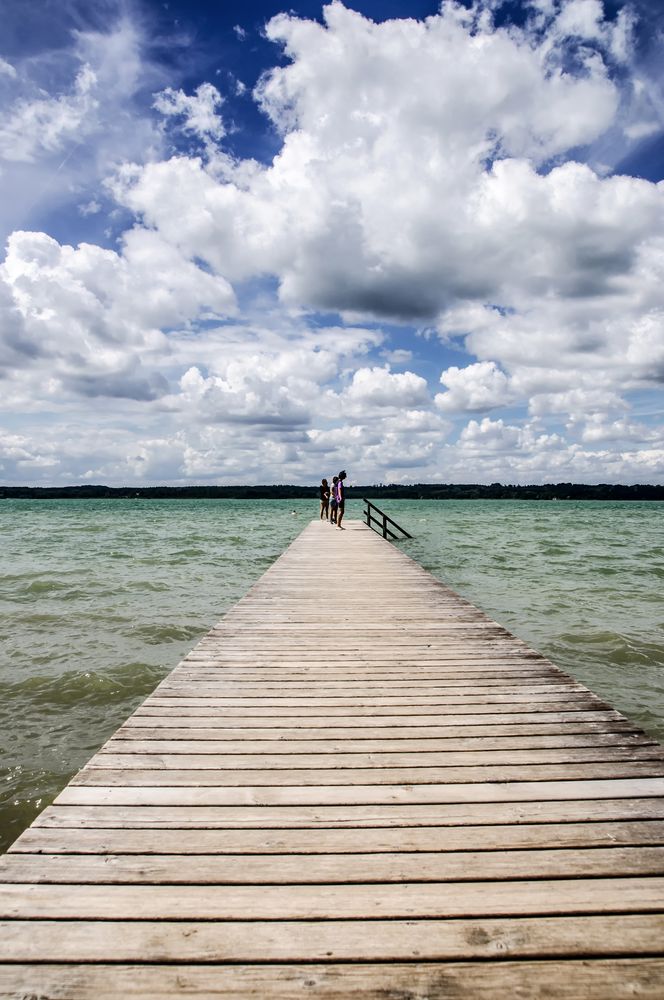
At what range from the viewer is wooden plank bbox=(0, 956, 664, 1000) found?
5.34ft

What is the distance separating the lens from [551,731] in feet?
11.1

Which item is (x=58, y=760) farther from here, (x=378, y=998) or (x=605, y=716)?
(x=605, y=716)

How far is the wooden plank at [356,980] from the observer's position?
5.34ft

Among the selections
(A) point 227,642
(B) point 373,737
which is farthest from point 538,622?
(B) point 373,737

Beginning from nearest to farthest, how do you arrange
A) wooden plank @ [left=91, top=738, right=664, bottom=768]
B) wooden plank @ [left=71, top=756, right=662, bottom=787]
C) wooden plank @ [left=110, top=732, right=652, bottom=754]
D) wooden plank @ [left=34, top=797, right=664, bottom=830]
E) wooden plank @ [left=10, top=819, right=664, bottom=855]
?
wooden plank @ [left=10, top=819, right=664, bottom=855] < wooden plank @ [left=34, top=797, right=664, bottom=830] < wooden plank @ [left=71, top=756, right=662, bottom=787] < wooden plank @ [left=91, top=738, right=664, bottom=768] < wooden plank @ [left=110, top=732, right=652, bottom=754]

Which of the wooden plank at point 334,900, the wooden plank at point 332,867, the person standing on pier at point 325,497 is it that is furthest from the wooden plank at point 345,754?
→ the person standing on pier at point 325,497

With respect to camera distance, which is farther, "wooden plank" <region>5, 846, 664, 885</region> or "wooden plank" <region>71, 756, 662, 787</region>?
"wooden plank" <region>71, 756, 662, 787</region>

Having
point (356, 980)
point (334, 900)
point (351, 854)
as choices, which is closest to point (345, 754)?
point (351, 854)

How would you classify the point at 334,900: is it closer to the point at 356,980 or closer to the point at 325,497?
the point at 356,980

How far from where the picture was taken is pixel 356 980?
1.67 meters

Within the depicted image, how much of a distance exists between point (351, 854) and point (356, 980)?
566 mm

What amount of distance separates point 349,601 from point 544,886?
558cm

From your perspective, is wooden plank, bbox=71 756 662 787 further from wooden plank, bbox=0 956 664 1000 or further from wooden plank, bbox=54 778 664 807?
wooden plank, bbox=0 956 664 1000

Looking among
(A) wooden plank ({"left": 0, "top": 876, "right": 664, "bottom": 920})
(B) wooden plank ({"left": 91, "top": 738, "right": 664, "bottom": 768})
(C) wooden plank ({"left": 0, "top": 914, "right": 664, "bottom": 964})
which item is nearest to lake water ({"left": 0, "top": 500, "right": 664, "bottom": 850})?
(B) wooden plank ({"left": 91, "top": 738, "right": 664, "bottom": 768})
